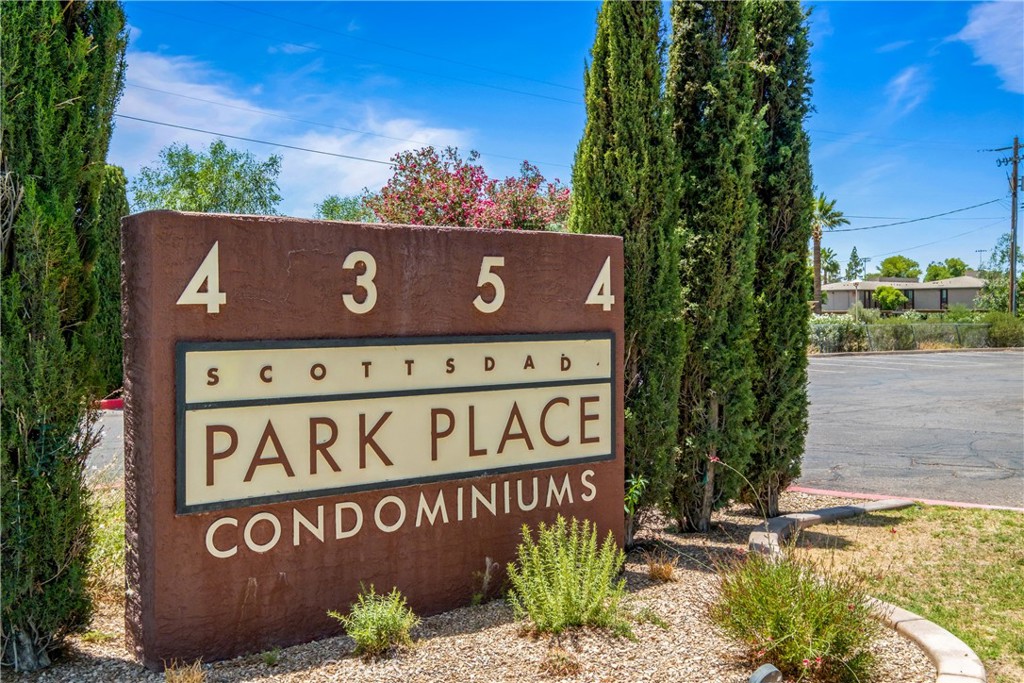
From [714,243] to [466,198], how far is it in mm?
7228

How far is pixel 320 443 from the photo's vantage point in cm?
414

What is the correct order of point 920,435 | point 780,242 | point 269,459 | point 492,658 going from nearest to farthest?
point 492,658 < point 269,459 < point 780,242 < point 920,435

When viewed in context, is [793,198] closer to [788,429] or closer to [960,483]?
[788,429]

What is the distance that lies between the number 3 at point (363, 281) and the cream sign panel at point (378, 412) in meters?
0.19

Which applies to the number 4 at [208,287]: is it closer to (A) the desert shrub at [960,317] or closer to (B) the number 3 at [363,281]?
(B) the number 3 at [363,281]

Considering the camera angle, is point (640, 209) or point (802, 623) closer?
point (802, 623)

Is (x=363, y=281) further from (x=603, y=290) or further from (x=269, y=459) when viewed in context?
(x=603, y=290)

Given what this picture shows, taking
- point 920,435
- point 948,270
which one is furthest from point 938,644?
point 948,270

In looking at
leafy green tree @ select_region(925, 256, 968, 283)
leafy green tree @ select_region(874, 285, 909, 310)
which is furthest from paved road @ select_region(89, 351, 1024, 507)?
leafy green tree @ select_region(925, 256, 968, 283)

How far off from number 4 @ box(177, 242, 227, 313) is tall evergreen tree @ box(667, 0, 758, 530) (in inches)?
144

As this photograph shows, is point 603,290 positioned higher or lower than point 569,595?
higher

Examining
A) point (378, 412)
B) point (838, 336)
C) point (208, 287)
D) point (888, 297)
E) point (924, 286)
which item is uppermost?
point (924, 286)

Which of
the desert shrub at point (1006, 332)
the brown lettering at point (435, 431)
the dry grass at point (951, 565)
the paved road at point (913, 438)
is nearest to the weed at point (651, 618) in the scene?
the dry grass at point (951, 565)

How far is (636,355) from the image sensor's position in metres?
A: 5.84
